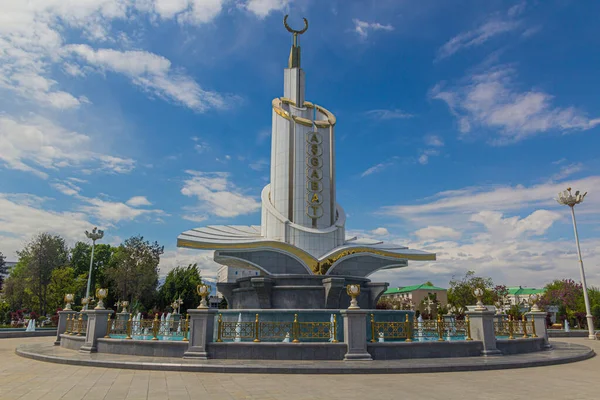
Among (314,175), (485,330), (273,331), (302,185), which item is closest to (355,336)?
(273,331)

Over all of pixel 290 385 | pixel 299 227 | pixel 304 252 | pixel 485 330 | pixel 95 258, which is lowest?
pixel 290 385

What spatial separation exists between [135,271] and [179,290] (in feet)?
29.8

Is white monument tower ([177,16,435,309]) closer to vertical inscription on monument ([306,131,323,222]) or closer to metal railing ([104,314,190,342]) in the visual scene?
vertical inscription on monument ([306,131,323,222])

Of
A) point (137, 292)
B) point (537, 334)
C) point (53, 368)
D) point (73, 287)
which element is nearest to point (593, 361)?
point (537, 334)

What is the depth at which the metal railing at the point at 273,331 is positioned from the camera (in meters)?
11.8

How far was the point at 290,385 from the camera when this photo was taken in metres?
8.31

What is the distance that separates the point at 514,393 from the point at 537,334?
29.9 ft

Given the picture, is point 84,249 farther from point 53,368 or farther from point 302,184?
point 53,368

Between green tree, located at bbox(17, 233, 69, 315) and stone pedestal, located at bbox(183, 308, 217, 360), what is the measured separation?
3452 centimetres

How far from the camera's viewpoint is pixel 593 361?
12719mm

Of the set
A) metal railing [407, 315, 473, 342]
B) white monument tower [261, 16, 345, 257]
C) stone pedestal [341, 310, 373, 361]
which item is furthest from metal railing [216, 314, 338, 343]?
white monument tower [261, 16, 345, 257]

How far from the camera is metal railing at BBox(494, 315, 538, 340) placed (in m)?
14.1

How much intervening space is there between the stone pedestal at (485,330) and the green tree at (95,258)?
46692mm

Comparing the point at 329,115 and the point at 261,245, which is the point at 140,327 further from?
the point at 329,115
